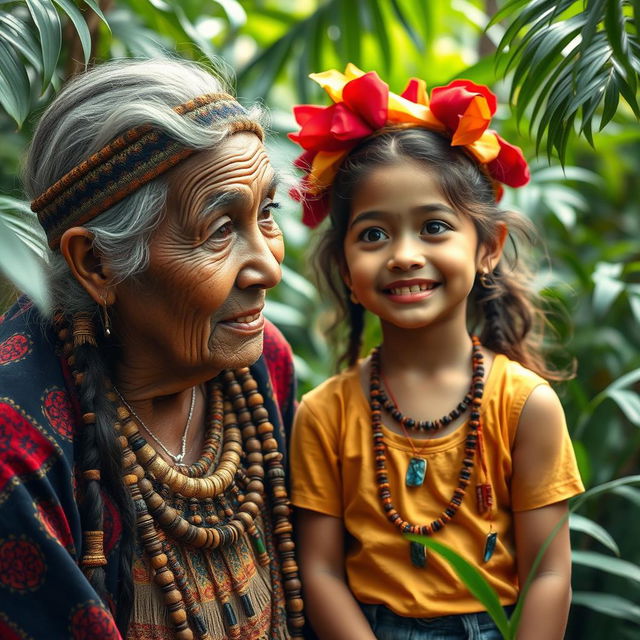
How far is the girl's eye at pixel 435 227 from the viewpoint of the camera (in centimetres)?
178

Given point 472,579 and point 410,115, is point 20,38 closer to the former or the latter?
point 410,115

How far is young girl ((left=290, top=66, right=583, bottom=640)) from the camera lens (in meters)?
1.77

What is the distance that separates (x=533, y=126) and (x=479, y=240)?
4.41ft

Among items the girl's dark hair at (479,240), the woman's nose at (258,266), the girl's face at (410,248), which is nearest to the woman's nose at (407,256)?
the girl's face at (410,248)

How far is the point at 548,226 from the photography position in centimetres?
383

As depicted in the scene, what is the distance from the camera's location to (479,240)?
1898 millimetres

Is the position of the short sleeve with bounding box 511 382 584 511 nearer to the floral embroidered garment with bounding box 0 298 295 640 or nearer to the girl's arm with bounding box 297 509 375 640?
the girl's arm with bounding box 297 509 375 640

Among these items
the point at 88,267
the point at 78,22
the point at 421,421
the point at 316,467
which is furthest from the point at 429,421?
the point at 78,22

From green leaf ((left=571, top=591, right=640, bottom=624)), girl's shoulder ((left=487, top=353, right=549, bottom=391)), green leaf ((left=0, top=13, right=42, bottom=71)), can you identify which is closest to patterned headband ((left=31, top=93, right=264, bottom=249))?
green leaf ((left=0, top=13, right=42, bottom=71))

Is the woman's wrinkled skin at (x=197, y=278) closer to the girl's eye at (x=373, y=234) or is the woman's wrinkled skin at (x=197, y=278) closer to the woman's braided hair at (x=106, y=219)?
the woman's braided hair at (x=106, y=219)

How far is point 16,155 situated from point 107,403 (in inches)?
57.8

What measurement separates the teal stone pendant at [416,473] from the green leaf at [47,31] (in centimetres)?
97

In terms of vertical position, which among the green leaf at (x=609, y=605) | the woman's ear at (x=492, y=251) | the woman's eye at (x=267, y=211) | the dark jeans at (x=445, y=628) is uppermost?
the woman's eye at (x=267, y=211)

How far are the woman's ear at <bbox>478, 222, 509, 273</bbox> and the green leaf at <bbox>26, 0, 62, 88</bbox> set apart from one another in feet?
2.93
